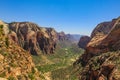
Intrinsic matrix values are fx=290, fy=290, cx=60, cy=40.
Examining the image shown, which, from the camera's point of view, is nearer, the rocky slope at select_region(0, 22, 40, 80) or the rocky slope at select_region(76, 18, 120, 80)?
the rocky slope at select_region(0, 22, 40, 80)

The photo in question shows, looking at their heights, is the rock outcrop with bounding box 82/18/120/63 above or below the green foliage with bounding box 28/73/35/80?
above

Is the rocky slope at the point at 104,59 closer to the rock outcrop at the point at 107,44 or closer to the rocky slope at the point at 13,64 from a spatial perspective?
the rock outcrop at the point at 107,44

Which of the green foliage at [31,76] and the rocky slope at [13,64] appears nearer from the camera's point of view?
the rocky slope at [13,64]

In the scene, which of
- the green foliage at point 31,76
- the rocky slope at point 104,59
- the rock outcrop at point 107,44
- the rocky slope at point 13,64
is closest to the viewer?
the rocky slope at point 13,64

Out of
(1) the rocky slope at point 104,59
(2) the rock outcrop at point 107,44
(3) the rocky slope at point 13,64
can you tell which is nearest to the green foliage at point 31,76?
(3) the rocky slope at point 13,64

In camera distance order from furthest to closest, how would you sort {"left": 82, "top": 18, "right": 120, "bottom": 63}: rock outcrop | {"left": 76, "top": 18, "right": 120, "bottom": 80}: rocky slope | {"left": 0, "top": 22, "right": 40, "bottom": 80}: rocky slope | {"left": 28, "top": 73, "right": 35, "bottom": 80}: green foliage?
{"left": 82, "top": 18, "right": 120, "bottom": 63}: rock outcrop
{"left": 76, "top": 18, "right": 120, "bottom": 80}: rocky slope
{"left": 28, "top": 73, "right": 35, "bottom": 80}: green foliage
{"left": 0, "top": 22, "right": 40, "bottom": 80}: rocky slope

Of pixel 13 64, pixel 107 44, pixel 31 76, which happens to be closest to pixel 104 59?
pixel 107 44

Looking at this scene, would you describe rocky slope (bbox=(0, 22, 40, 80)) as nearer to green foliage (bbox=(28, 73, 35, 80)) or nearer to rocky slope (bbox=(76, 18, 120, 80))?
green foliage (bbox=(28, 73, 35, 80))

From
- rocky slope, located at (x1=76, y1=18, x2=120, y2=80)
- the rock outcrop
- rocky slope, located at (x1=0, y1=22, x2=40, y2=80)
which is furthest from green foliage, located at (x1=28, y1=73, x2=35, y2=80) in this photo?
the rock outcrop

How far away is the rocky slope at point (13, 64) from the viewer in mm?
87688

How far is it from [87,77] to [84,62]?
40819 mm

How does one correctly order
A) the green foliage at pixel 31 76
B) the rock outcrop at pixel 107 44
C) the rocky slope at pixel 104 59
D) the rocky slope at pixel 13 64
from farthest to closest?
the rock outcrop at pixel 107 44 < the rocky slope at pixel 104 59 < the green foliage at pixel 31 76 < the rocky slope at pixel 13 64

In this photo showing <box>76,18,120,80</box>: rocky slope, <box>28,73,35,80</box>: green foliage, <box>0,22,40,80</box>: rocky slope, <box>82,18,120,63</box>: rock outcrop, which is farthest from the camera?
<box>82,18,120,63</box>: rock outcrop

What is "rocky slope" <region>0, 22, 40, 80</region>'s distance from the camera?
87.7 metres
